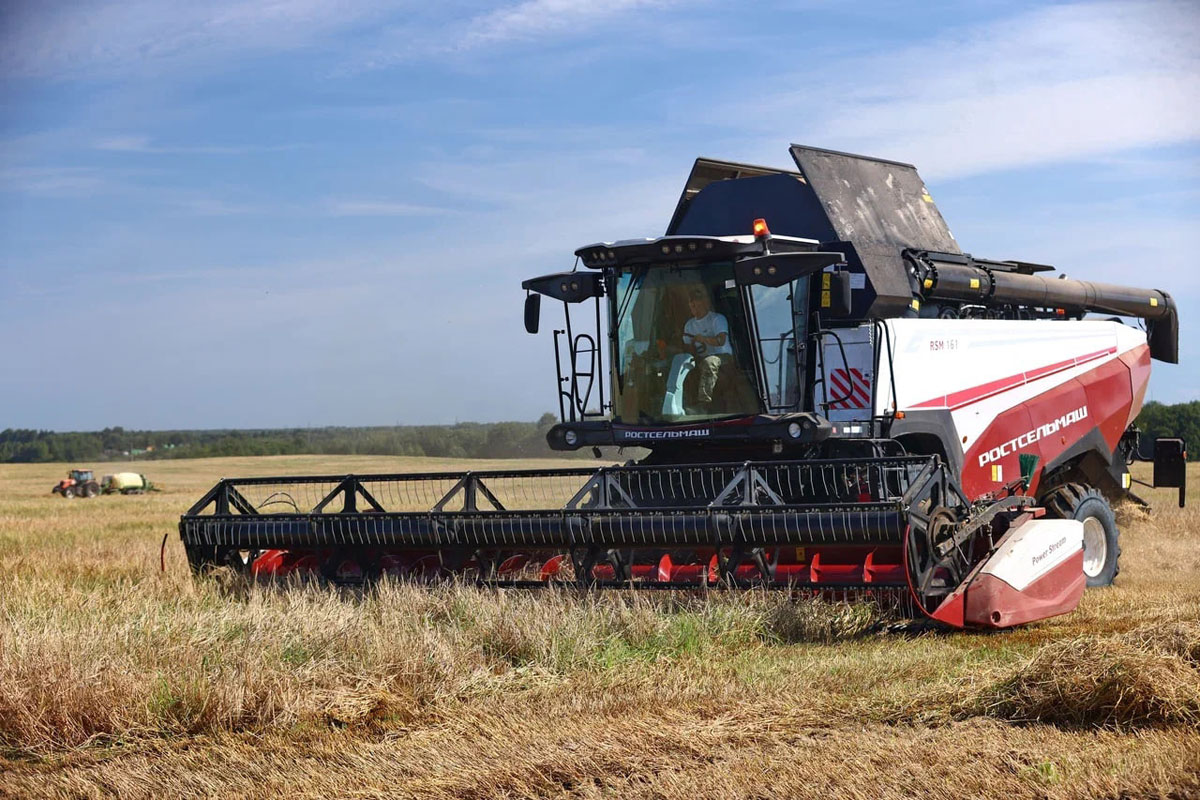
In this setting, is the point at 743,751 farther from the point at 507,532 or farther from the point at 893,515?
the point at 507,532

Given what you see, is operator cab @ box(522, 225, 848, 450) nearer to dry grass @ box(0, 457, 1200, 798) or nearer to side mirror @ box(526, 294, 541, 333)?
side mirror @ box(526, 294, 541, 333)

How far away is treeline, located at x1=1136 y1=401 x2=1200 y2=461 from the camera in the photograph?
37.5 metres

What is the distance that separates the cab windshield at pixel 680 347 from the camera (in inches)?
343

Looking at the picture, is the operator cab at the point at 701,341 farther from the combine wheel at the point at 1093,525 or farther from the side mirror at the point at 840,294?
the combine wheel at the point at 1093,525

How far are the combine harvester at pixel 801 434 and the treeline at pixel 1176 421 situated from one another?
2857 centimetres

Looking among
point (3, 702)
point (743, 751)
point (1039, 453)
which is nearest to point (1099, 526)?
point (1039, 453)

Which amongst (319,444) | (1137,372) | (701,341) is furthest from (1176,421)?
(319,444)

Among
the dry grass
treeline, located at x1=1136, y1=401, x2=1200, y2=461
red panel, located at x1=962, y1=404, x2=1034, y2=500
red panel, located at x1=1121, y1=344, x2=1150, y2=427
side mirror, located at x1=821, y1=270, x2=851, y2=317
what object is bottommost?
treeline, located at x1=1136, y1=401, x2=1200, y2=461

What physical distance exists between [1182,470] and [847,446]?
5389 millimetres

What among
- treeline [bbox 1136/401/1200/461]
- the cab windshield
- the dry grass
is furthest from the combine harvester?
treeline [bbox 1136/401/1200/461]

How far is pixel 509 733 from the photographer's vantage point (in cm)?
466

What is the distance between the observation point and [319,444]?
6919 cm

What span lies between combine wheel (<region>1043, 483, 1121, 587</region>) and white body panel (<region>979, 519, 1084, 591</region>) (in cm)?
224

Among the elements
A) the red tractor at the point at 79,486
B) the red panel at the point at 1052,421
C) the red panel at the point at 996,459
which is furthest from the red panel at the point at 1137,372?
the red tractor at the point at 79,486
